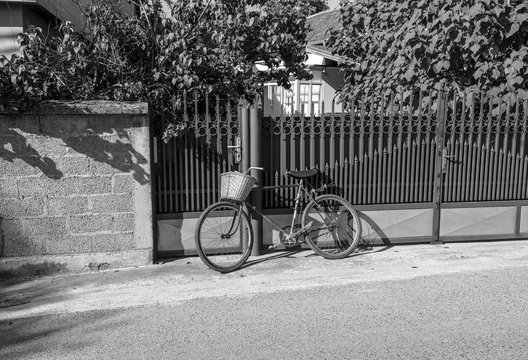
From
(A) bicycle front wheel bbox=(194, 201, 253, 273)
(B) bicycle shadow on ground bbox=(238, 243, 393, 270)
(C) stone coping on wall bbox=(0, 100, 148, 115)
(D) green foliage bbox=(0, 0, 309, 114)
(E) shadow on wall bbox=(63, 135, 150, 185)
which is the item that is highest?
(D) green foliage bbox=(0, 0, 309, 114)

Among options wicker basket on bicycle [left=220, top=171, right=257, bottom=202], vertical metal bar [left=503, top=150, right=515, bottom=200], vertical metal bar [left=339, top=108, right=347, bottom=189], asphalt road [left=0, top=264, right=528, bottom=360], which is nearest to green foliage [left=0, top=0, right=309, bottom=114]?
wicker basket on bicycle [left=220, top=171, right=257, bottom=202]

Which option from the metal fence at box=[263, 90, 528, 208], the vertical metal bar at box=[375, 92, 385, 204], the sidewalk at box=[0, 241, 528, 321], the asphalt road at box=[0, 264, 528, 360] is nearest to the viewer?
the asphalt road at box=[0, 264, 528, 360]

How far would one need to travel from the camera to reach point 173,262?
19.4ft

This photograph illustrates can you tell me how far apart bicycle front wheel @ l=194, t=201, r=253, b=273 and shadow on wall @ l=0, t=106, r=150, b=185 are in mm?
827

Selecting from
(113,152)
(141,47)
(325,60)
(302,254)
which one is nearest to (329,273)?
(302,254)

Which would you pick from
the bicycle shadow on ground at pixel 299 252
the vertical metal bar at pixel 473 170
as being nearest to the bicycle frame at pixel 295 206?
the bicycle shadow on ground at pixel 299 252

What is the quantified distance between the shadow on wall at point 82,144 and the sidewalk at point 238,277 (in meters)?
1.10

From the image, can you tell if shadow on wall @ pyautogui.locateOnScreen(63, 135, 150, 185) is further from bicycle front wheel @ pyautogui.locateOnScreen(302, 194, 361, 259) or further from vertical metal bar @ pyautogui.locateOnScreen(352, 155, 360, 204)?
vertical metal bar @ pyautogui.locateOnScreen(352, 155, 360, 204)

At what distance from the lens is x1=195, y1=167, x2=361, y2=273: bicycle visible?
5.50 metres

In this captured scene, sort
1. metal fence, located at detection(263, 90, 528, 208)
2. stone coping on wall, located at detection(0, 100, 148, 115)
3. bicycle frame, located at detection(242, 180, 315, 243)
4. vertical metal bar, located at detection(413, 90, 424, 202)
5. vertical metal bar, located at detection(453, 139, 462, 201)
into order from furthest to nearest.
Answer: vertical metal bar, located at detection(453, 139, 462, 201) → vertical metal bar, located at detection(413, 90, 424, 202) → metal fence, located at detection(263, 90, 528, 208) → bicycle frame, located at detection(242, 180, 315, 243) → stone coping on wall, located at detection(0, 100, 148, 115)

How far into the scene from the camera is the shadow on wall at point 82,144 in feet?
17.5

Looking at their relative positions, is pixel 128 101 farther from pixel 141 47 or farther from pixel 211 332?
pixel 211 332

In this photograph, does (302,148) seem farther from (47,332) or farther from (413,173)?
(47,332)

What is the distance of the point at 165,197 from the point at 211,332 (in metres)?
2.21
